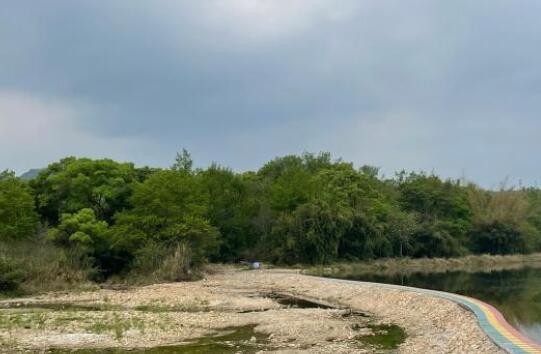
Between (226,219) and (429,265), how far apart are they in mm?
28113

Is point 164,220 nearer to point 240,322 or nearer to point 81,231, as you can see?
point 81,231

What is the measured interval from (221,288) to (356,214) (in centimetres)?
3155

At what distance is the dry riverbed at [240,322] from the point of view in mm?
20875

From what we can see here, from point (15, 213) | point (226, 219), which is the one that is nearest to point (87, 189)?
point (15, 213)

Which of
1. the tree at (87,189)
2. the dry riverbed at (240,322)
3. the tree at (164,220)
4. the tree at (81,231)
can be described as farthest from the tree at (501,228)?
the tree at (81,231)

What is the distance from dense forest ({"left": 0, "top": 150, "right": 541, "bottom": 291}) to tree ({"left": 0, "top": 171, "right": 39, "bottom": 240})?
9 centimetres

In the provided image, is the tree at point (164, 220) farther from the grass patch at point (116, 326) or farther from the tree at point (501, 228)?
the tree at point (501, 228)

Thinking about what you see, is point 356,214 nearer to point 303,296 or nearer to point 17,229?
point 303,296

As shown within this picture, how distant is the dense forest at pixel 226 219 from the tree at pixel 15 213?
0.09 meters

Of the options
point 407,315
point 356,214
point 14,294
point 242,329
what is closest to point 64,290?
point 14,294

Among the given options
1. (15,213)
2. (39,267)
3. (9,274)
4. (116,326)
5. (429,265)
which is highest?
(15,213)

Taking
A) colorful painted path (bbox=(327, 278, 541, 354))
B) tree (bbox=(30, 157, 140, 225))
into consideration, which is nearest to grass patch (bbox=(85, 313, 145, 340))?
colorful painted path (bbox=(327, 278, 541, 354))

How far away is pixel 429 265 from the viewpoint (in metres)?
73.8

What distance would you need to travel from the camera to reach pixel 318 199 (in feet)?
226
